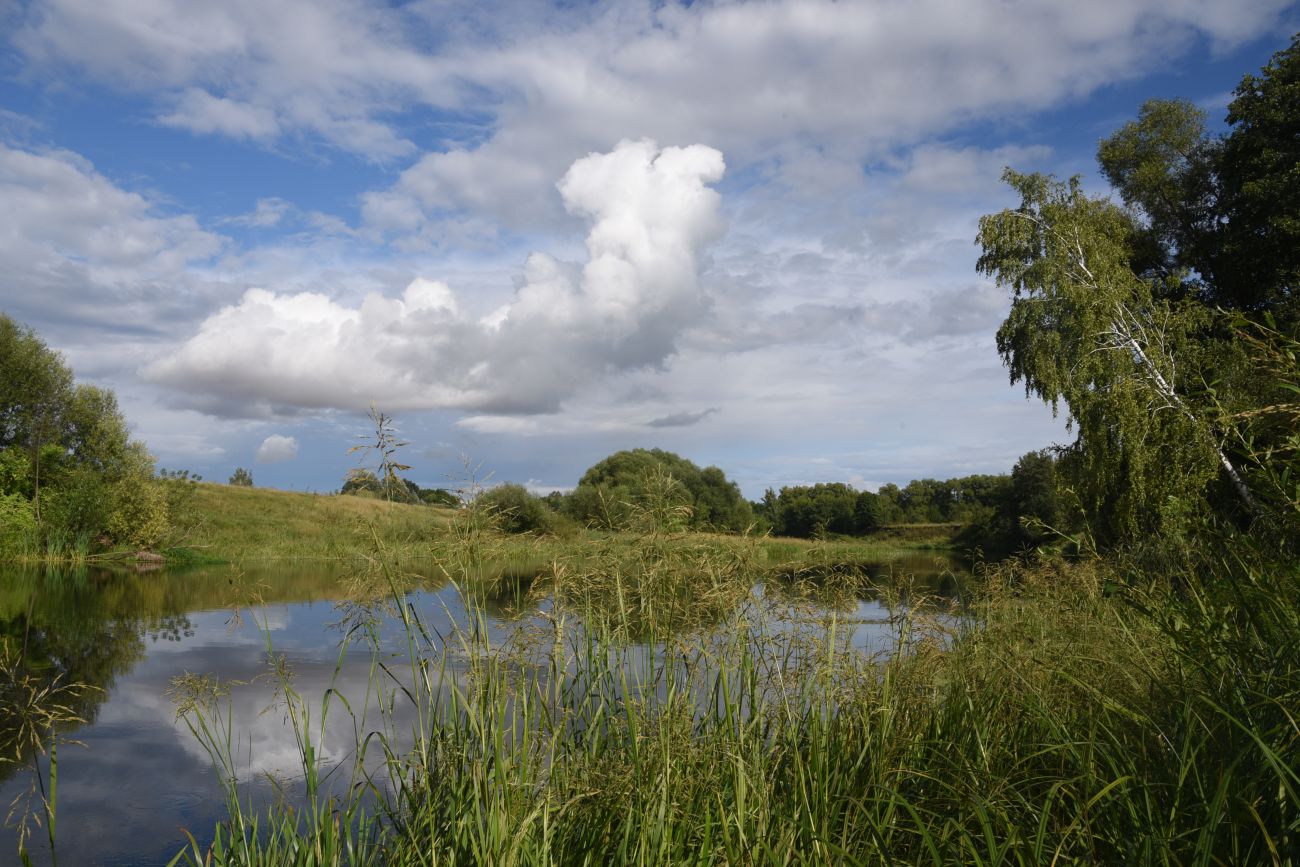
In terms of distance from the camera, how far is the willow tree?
13.8 metres

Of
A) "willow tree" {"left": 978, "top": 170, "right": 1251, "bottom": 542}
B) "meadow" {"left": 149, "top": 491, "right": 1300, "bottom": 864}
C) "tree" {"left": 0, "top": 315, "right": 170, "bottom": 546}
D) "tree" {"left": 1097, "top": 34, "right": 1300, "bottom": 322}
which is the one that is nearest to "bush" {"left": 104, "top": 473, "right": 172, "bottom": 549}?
"tree" {"left": 0, "top": 315, "right": 170, "bottom": 546}

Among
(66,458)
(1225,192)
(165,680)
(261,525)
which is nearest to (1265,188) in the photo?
(1225,192)

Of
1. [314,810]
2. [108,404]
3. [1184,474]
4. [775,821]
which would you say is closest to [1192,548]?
[775,821]

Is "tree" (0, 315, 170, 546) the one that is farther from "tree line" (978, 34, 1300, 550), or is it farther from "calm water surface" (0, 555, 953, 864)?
"tree line" (978, 34, 1300, 550)

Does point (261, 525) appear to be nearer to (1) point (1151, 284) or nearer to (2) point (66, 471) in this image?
(2) point (66, 471)

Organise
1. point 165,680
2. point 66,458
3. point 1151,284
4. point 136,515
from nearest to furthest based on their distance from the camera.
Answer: point 165,680 < point 1151,284 < point 136,515 < point 66,458

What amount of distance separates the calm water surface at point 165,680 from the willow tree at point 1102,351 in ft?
20.9

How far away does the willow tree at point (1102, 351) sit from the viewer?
13820 mm

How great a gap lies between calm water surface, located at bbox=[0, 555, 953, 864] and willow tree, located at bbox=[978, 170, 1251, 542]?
251 inches

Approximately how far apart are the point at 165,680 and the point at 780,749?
10.1 meters

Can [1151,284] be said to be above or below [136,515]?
above

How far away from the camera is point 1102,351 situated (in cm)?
1517

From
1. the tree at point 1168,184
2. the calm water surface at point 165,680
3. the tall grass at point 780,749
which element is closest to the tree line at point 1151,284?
the tree at point 1168,184

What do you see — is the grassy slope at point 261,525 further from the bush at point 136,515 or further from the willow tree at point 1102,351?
the willow tree at point 1102,351
